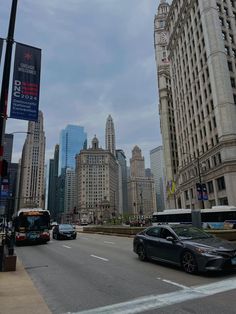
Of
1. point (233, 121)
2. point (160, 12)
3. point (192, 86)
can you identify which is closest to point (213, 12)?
point (192, 86)

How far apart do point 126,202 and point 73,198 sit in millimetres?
32907

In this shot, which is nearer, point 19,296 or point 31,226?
point 19,296

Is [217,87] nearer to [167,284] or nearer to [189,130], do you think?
[189,130]

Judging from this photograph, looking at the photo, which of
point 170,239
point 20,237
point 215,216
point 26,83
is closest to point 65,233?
point 20,237

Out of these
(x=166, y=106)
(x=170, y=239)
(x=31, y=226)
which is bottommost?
(x=170, y=239)

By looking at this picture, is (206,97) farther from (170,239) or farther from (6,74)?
(6,74)

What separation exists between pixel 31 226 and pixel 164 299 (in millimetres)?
18788

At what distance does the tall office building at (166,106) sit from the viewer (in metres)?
98.0

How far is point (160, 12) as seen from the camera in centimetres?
12419

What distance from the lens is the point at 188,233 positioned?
10250 millimetres

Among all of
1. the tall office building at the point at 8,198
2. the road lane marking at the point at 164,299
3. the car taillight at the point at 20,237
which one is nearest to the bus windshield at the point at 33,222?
the car taillight at the point at 20,237

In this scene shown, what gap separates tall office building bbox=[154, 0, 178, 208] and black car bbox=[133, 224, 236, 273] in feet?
243

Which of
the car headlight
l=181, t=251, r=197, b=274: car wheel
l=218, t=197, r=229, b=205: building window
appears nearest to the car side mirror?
l=181, t=251, r=197, b=274: car wheel

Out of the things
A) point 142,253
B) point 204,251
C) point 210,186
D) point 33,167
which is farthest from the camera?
point 33,167
